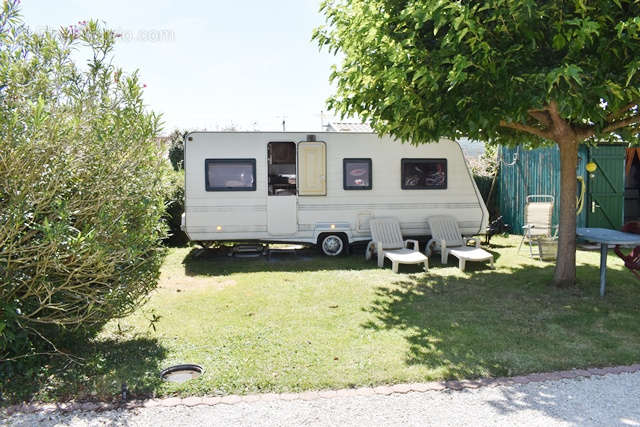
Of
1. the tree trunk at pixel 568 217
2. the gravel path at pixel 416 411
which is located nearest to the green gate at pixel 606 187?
the tree trunk at pixel 568 217

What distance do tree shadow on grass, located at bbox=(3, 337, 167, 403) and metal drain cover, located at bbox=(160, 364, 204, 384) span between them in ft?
0.30

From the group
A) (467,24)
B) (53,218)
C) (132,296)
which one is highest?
(467,24)

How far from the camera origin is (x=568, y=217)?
7.01m

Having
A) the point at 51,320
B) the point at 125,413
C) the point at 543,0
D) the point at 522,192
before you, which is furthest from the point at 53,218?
the point at 522,192

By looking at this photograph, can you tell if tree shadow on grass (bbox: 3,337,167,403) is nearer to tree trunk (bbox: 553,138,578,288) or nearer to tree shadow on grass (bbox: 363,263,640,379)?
tree shadow on grass (bbox: 363,263,640,379)

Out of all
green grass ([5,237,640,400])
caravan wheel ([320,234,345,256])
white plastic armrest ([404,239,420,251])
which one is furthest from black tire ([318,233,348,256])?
green grass ([5,237,640,400])

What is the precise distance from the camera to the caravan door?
964 centimetres

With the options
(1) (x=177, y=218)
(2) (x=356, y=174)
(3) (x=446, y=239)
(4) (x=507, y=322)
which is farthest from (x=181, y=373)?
(1) (x=177, y=218)

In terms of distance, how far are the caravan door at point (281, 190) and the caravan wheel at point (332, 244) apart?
74cm

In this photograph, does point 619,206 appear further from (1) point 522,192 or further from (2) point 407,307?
(2) point 407,307

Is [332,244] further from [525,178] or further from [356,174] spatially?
[525,178]

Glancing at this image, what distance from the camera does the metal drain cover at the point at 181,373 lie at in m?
4.12

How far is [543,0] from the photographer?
5.12m

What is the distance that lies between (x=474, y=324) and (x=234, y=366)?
2.91 metres
